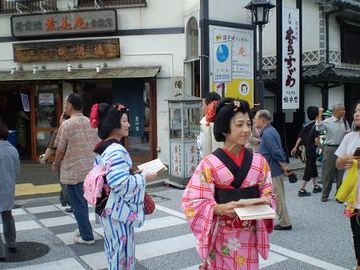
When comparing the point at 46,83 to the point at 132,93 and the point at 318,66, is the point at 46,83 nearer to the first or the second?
the point at 132,93

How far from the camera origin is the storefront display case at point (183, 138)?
354 inches

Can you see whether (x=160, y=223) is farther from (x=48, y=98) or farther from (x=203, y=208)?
(x=48, y=98)

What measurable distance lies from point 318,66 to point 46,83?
8124mm

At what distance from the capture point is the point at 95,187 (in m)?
3.45

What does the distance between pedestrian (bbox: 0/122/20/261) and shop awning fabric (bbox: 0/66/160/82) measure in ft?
21.3

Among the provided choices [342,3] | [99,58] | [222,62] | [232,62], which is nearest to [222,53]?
[222,62]

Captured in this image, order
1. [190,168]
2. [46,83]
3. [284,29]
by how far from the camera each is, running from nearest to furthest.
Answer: [190,168] → [284,29] → [46,83]

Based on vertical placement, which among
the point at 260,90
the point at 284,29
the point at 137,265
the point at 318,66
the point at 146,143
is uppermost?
the point at 284,29

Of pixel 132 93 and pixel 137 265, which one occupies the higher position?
pixel 132 93

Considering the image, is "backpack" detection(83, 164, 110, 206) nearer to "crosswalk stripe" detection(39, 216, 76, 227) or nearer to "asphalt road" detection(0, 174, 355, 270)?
"asphalt road" detection(0, 174, 355, 270)

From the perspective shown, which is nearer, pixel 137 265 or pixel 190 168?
pixel 137 265

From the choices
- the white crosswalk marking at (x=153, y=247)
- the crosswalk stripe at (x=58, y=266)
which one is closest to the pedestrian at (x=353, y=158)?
the white crosswalk marking at (x=153, y=247)

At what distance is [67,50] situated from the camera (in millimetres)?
12258

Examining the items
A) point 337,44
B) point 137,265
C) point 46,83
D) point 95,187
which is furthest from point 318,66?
point 95,187
